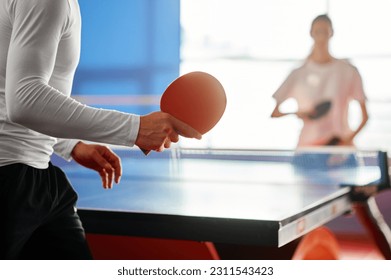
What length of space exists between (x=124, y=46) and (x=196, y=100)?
550 cm

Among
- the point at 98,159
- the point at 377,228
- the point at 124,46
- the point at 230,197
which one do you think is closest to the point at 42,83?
the point at 98,159

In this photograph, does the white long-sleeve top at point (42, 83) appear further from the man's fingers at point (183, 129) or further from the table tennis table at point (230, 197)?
the table tennis table at point (230, 197)

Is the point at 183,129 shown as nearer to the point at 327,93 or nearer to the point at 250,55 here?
the point at 327,93

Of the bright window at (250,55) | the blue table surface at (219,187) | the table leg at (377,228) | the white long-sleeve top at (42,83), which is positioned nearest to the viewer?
the white long-sleeve top at (42,83)

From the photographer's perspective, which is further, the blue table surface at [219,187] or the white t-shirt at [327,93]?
the white t-shirt at [327,93]

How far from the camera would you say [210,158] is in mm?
4242

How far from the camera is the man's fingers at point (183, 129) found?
1.27m

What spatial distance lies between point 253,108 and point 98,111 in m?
6.60

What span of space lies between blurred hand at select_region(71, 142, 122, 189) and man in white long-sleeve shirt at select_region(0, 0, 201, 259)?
14 centimetres

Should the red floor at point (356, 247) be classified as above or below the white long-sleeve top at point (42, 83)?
below

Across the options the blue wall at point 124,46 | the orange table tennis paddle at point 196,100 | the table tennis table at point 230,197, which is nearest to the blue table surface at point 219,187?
the table tennis table at point 230,197

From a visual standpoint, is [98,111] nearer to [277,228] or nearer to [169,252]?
[277,228]

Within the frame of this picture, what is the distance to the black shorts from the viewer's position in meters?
1.34

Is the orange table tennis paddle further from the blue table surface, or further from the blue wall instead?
the blue wall
